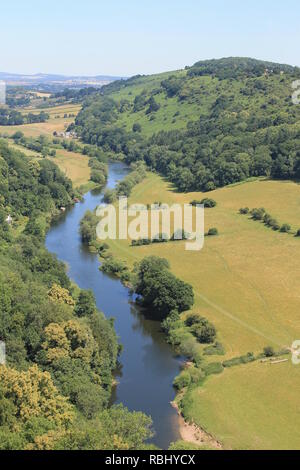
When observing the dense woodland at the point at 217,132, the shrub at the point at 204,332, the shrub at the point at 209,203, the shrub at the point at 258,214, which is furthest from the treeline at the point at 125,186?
the shrub at the point at 204,332

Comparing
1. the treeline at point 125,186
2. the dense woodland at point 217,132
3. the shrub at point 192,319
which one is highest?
the dense woodland at point 217,132

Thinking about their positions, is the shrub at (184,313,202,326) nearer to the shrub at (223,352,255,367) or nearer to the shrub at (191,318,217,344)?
the shrub at (191,318,217,344)

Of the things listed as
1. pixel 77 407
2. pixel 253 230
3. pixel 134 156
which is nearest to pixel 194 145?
pixel 134 156

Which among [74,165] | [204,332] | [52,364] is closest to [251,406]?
[204,332]

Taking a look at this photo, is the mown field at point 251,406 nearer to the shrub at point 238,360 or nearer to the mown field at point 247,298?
the mown field at point 247,298

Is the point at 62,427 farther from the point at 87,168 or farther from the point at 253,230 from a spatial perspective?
the point at 87,168

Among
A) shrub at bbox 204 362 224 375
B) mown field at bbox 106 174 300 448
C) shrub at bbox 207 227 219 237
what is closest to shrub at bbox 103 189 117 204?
mown field at bbox 106 174 300 448

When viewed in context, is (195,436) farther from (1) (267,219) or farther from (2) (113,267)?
(1) (267,219)
